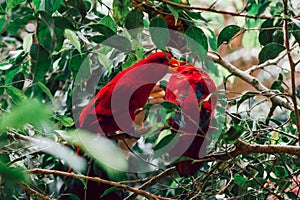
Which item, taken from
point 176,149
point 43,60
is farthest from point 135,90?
point 43,60

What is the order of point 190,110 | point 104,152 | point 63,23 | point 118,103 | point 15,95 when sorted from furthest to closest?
1. point 118,103
2. point 190,110
3. point 15,95
4. point 63,23
5. point 104,152

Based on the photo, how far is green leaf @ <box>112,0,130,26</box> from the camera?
133 cm

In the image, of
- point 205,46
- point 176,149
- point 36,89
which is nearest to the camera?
point 205,46

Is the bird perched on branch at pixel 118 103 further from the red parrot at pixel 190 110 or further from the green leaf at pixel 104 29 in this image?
the green leaf at pixel 104 29

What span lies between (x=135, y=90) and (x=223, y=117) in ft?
2.04

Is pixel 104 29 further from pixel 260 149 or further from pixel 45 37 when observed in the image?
pixel 260 149

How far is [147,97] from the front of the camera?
2.04m

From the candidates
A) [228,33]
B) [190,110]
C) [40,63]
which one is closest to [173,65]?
[190,110]

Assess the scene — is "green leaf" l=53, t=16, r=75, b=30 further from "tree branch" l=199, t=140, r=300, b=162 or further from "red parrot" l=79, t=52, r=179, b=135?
"red parrot" l=79, t=52, r=179, b=135

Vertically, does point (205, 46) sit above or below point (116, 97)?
above

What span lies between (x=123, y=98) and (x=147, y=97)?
11 centimetres

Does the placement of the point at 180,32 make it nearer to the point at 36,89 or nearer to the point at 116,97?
the point at 116,97

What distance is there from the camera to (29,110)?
17.0 inches

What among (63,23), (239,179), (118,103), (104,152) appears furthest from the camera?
(118,103)
